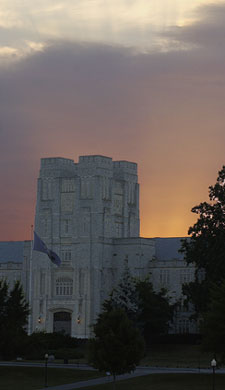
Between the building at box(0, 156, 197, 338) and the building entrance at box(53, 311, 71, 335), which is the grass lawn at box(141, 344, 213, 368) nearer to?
the building at box(0, 156, 197, 338)

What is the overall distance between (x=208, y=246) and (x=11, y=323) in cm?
2385

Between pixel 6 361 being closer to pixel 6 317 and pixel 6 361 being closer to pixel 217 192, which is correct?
pixel 6 317

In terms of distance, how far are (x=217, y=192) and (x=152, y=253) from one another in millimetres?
40540

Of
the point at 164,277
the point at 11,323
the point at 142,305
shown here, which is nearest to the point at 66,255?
the point at 164,277

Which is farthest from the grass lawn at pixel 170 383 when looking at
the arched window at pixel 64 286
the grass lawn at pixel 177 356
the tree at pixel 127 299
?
the arched window at pixel 64 286

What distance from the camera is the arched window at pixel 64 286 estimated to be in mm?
145625

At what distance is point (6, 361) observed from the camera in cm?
10506

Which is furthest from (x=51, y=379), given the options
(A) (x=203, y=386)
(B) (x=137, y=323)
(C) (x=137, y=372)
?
(B) (x=137, y=323)

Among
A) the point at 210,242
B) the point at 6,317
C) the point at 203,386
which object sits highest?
the point at 210,242

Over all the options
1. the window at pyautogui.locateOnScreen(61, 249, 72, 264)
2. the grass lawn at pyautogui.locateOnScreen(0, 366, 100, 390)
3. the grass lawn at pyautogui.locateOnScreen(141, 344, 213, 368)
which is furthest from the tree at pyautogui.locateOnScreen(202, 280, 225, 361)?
the window at pyautogui.locateOnScreen(61, 249, 72, 264)

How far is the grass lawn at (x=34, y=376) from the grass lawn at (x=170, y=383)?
5744 millimetres

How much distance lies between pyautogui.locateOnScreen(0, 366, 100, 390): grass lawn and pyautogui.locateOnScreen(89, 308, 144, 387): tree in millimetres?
7122

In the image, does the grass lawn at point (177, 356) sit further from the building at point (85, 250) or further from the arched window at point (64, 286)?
the arched window at point (64, 286)

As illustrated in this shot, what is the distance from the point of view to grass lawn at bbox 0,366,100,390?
280 ft
